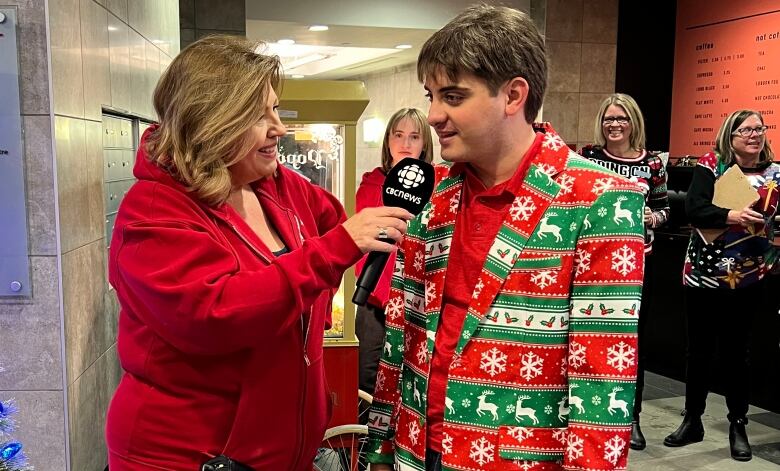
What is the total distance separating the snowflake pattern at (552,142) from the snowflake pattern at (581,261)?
0.23 metres

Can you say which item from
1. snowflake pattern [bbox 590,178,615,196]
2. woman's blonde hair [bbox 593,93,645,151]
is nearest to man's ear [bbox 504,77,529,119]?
snowflake pattern [bbox 590,178,615,196]

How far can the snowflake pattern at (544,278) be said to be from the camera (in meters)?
1.28

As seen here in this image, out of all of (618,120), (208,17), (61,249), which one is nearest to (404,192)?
(61,249)

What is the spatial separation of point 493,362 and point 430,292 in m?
0.21

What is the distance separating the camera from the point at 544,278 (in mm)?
1287

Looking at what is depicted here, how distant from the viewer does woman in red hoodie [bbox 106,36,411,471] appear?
1.35 meters

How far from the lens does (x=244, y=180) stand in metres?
1.61

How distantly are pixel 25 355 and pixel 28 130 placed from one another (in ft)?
2.13

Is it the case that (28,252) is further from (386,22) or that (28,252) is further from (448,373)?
(386,22)

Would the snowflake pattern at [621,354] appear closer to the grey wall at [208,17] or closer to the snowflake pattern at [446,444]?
the snowflake pattern at [446,444]

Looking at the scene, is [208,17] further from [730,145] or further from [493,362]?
[493,362]

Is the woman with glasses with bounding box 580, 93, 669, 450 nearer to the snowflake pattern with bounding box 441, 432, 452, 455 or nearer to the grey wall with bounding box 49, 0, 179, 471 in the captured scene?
the grey wall with bounding box 49, 0, 179, 471

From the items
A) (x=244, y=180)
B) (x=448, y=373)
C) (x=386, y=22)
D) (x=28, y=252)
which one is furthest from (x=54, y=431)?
(x=386, y=22)

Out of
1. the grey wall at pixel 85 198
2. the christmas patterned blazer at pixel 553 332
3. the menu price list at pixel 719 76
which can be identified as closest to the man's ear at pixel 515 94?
the christmas patterned blazer at pixel 553 332
